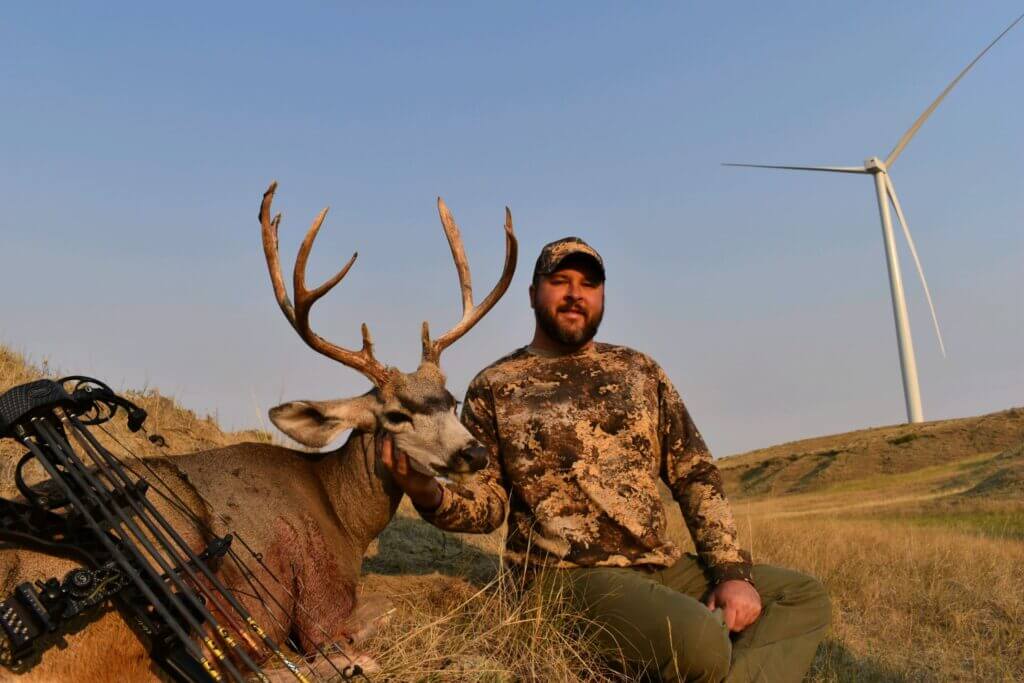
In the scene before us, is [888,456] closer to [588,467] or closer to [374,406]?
[588,467]

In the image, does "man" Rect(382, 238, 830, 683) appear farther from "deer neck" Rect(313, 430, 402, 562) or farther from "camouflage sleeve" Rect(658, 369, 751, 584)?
"deer neck" Rect(313, 430, 402, 562)

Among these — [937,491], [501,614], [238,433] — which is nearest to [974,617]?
[501,614]

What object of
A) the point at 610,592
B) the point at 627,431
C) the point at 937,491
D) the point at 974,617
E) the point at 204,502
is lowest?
the point at 937,491

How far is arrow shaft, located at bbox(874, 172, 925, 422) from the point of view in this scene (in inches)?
1203

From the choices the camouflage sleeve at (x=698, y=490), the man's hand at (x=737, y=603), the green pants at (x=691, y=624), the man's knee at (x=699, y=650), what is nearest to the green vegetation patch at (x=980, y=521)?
the camouflage sleeve at (x=698, y=490)

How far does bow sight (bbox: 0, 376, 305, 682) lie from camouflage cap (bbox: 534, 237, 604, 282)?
2.61m

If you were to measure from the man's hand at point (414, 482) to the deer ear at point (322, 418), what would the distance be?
1.26 feet

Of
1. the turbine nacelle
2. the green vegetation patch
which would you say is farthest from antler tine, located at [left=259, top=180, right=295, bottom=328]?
the turbine nacelle

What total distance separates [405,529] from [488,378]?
2.99 m

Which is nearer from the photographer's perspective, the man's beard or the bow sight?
the bow sight

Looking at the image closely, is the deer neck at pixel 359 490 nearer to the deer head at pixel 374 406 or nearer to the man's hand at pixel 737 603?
the deer head at pixel 374 406

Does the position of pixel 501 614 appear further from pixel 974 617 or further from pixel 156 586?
pixel 974 617

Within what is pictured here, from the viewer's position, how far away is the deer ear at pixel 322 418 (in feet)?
16.4

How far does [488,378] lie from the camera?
5434 millimetres
